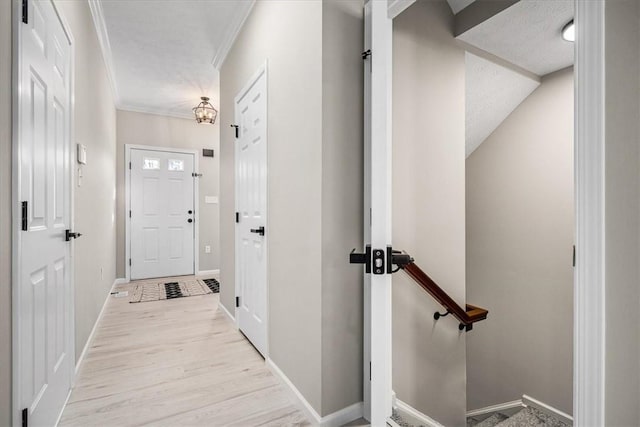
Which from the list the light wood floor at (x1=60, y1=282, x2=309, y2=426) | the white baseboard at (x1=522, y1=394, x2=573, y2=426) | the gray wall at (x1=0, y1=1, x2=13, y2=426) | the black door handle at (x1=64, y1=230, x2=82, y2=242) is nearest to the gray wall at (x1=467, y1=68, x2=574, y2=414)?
the white baseboard at (x1=522, y1=394, x2=573, y2=426)

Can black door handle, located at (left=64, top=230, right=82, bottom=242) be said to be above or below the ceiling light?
below

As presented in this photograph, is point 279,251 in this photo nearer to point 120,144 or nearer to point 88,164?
point 88,164

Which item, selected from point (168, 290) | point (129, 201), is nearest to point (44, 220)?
point (168, 290)

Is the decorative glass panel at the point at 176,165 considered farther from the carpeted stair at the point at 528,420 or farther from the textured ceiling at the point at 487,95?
the carpeted stair at the point at 528,420

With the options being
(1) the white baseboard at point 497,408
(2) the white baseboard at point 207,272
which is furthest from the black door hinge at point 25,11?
(2) the white baseboard at point 207,272

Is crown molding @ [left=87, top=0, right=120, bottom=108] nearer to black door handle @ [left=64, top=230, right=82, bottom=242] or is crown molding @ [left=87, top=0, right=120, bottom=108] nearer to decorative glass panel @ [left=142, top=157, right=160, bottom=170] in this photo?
decorative glass panel @ [left=142, top=157, right=160, bottom=170]

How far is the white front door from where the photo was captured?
2273mm

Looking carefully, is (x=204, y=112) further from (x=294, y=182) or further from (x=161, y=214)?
(x=294, y=182)

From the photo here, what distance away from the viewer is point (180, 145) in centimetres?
534

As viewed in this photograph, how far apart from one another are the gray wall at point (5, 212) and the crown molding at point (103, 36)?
1930 millimetres

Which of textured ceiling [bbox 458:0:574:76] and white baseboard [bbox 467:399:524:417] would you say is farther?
white baseboard [bbox 467:399:524:417]

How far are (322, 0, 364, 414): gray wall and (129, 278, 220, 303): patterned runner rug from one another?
3.11 m

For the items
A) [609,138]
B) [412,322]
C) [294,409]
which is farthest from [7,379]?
[609,138]

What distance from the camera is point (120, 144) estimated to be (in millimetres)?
4910
